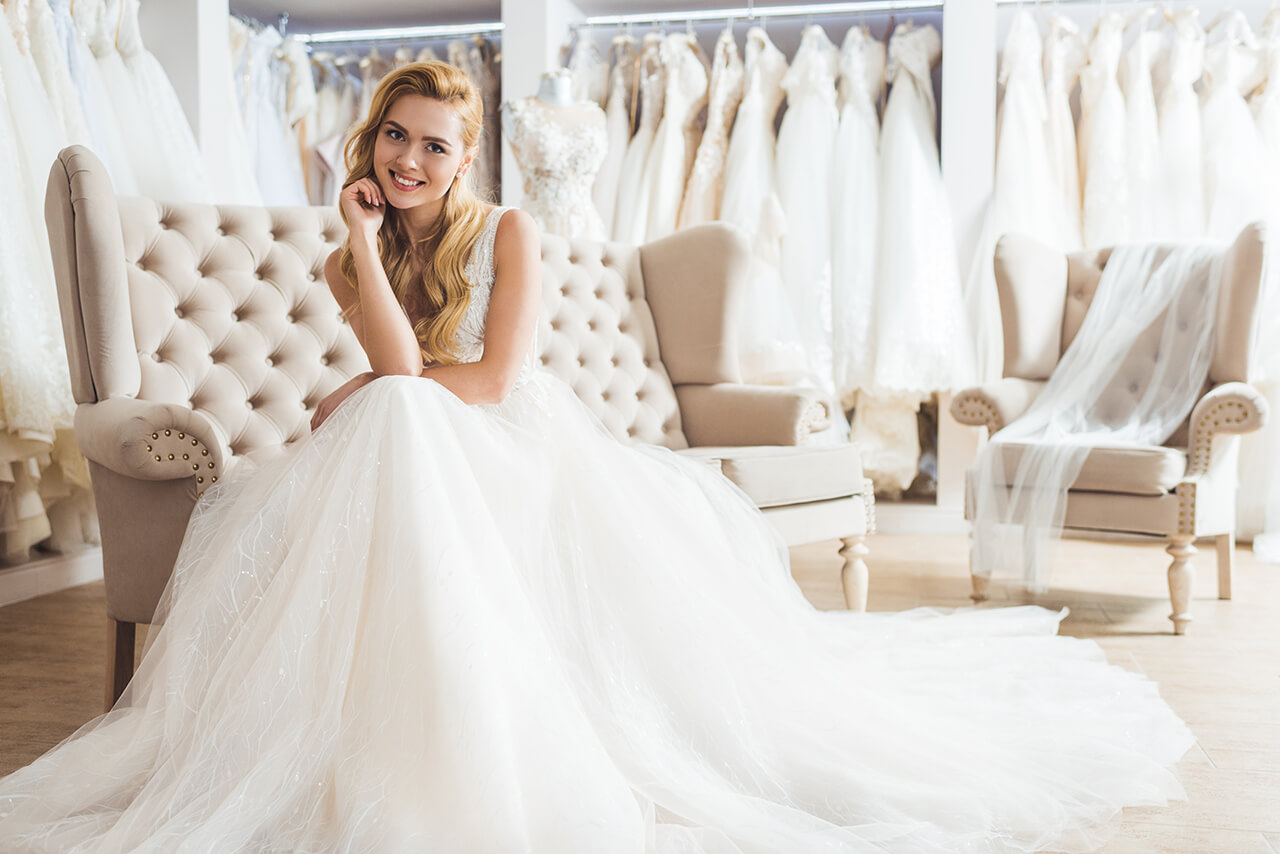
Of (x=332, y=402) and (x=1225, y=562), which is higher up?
(x=332, y=402)

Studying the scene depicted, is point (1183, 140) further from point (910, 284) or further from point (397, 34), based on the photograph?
point (397, 34)

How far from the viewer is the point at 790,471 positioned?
2291 mm

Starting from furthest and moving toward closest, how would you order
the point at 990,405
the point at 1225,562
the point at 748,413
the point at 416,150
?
the point at 990,405
the point at 1225,562
the point at 748,413
the point at 416,150

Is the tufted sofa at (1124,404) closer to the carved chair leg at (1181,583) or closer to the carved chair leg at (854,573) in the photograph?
the carved chair leg at (1181,583)

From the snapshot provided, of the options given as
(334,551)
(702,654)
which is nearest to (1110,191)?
(702,654)

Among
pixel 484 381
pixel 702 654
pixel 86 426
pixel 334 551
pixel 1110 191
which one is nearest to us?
pixel 334 551

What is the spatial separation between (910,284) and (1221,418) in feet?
4.42

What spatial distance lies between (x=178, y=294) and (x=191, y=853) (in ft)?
4.48

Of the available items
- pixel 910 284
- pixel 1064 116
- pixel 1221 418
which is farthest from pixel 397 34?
pixel 1221 418

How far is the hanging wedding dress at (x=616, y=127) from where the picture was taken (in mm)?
4109

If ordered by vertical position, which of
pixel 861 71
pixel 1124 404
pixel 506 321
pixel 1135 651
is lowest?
pixel 1135 651

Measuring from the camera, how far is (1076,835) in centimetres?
129

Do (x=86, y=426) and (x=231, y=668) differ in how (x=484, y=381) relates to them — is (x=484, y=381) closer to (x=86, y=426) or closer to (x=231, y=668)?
(x=231, y=668)

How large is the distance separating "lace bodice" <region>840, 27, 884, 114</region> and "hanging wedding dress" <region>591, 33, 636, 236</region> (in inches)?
33.8
